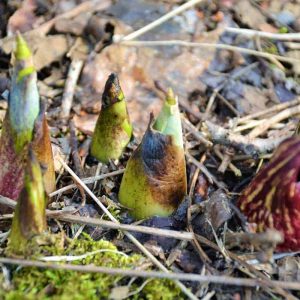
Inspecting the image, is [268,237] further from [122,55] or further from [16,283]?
[122,55]

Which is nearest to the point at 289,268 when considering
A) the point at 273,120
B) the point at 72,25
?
the point at 273,120

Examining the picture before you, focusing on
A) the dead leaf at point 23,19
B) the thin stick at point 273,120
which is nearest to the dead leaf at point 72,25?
the dead leaf at point 23,19

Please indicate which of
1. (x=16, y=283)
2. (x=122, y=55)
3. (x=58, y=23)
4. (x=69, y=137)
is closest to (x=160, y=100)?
(x=122, y=55)

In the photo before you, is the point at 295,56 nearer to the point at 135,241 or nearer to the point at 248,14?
the point at 248,14

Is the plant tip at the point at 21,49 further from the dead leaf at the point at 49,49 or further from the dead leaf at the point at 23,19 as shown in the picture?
the dead leaf at the point at 23,19

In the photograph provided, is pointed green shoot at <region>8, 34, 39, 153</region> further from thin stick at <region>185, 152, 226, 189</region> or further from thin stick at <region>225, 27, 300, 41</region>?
thin stick at <region>225, 27, 300, 41</region>

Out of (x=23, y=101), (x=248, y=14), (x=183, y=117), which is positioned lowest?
(x=183, y=117)
